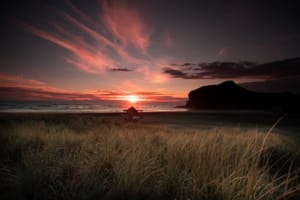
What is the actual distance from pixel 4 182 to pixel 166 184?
91.6 inches

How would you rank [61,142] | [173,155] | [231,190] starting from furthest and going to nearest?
[61,142] → [173,155] → [231,190]

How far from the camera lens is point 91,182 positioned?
239cm

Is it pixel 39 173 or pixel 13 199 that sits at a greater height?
pixel 39 173

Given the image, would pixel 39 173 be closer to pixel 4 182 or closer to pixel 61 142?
pixel 4 182

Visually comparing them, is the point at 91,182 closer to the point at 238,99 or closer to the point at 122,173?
the point at 122,173

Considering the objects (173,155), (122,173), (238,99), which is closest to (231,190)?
(122,173)

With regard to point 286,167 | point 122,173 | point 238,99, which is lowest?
point 286,167

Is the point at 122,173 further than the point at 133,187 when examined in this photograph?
Yes

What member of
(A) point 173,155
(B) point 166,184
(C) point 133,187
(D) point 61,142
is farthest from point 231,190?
(D) point 61,142

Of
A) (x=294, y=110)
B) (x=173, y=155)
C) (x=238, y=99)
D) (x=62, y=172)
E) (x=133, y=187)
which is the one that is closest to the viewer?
(x=133, y=187)

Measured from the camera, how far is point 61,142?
493 cm

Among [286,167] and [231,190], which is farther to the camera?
[286,167]

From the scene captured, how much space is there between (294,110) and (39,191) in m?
45.5

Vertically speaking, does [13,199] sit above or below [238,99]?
below
